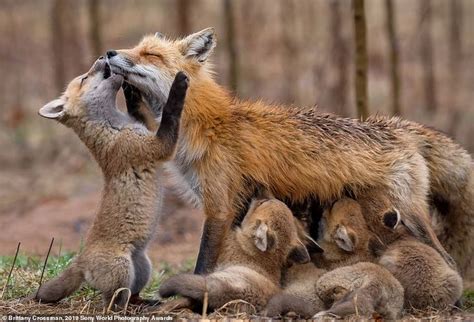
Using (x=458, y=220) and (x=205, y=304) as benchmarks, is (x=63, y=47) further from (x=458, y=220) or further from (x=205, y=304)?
(x=205, y=304)

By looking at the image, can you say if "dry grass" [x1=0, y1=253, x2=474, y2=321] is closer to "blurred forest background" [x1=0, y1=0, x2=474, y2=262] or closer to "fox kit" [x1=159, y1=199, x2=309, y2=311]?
"fox kit" [x1=159, y1=199, x2=309, y2=311]

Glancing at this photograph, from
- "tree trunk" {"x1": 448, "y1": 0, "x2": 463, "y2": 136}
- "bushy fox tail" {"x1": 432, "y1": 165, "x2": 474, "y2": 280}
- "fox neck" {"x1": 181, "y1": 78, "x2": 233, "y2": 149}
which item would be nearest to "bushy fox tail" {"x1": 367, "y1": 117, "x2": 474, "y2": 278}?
"bushy fox tail" {"x1": 432, "y1": 165, "x2": 474, "y2": 280}

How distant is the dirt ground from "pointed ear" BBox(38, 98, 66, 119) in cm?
414

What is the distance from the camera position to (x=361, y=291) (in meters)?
7.38

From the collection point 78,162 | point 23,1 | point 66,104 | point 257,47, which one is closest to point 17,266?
point 66,104

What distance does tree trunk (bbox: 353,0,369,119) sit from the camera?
11.8 metres

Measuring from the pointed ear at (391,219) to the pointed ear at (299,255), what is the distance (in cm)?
93

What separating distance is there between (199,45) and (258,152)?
1.40 metres

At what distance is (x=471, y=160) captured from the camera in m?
9.61

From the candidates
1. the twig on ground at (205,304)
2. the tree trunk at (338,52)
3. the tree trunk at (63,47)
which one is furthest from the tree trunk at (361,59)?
the tree trunk at (63,47)

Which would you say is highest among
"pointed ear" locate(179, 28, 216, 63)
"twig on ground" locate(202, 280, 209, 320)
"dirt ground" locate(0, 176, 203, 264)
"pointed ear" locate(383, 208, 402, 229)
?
"pointed ear" locate(179, 28, 216, 63)

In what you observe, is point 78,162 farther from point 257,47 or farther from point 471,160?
point 471,160

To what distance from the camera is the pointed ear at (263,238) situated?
7894 mm

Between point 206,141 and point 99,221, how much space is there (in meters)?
1.46
